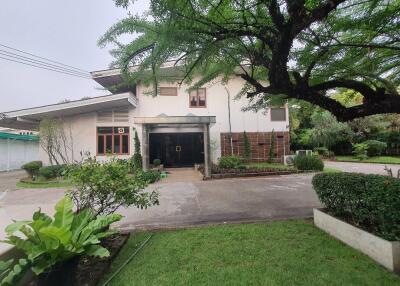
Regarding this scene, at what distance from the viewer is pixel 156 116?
1534 cm

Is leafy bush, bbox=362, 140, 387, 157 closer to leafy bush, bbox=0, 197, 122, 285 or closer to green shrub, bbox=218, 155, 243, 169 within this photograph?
green shrub, bbox=218, 155, 243, 169

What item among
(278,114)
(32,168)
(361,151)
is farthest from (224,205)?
(361,151)

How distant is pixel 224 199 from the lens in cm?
777

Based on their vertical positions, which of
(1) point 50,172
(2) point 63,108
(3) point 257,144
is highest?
(2) point 63,108

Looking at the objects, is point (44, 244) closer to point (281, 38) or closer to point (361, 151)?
point (281, 38)

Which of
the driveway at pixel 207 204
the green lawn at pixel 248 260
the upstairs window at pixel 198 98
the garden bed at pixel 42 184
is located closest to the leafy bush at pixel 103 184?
Answer: the green lawn at pixel 248 260

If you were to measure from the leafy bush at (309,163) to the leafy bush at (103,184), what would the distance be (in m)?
11.3

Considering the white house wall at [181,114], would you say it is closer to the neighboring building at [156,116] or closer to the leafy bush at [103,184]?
the neighboring building at [156,116]

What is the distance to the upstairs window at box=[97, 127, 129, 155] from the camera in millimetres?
15664

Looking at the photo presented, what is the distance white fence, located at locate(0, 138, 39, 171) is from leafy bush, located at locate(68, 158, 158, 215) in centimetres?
2064

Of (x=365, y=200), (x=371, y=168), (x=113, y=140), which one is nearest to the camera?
(x=365, y=200)

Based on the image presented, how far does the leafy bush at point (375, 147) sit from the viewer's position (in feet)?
73.5

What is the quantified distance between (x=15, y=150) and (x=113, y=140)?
40.3ft

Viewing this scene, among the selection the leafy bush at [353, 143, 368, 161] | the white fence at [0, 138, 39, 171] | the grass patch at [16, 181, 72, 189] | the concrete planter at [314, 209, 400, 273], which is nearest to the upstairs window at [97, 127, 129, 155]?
the grass patch at [16, 181, 72, 189]
